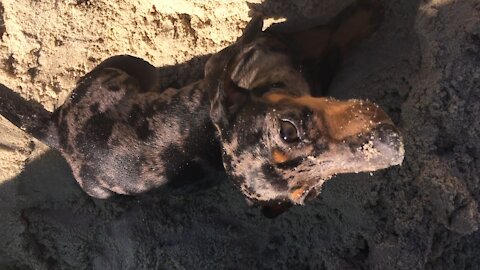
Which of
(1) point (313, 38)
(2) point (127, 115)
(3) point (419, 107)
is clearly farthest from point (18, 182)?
(3) point (419, 107)

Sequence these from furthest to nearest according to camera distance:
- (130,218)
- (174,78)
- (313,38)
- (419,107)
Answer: (130,218) < (174,78) < (313,38) < (419,107)

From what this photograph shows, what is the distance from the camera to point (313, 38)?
13.2 ft

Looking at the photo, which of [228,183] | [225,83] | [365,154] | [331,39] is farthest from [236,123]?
[228,183]

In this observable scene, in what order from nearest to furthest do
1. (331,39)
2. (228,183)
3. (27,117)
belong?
1. (331,39)
2. (27,117)
3. (228,183)

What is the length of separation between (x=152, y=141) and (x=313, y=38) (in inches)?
52.8

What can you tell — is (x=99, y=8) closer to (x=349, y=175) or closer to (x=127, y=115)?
(x=127, y=115)

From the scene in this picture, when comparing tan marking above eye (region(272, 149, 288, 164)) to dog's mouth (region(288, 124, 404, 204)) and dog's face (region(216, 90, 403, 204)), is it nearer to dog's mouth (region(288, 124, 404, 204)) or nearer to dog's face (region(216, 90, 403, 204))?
dog's face (region(216, 90, 403, 204))

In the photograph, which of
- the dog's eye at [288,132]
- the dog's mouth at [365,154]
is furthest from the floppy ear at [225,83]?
the dog's mouth at [365,154]

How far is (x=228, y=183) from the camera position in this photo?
4.73 meters

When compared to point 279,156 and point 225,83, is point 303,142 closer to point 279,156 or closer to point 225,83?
point 279,156

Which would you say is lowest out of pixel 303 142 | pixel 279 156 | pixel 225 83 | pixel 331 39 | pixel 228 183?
pixel 228 183

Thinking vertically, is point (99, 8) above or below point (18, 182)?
above

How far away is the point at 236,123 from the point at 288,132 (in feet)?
1.42

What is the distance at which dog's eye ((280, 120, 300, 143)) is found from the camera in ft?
10.3
